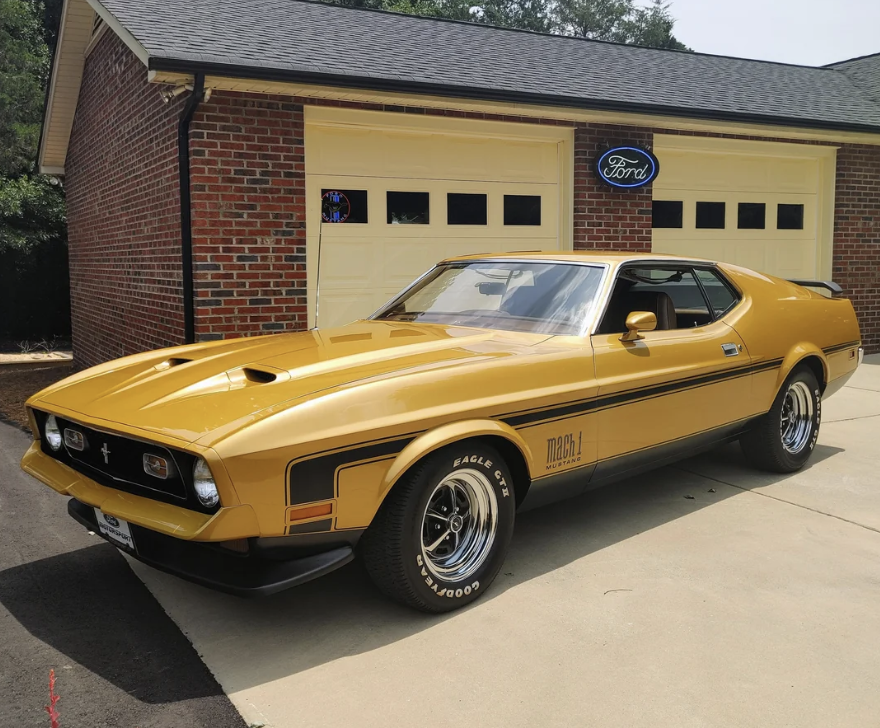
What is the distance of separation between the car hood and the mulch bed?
489 centimetres

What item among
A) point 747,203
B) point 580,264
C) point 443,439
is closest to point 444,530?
point 443,439

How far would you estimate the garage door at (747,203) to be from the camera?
31.9ft

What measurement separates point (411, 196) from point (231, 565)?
18.7 ft

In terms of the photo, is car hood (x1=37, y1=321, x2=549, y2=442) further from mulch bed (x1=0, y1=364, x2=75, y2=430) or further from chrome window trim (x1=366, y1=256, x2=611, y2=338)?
A: mulch bed (x1=0, y1=364, x2=75, y2=430)

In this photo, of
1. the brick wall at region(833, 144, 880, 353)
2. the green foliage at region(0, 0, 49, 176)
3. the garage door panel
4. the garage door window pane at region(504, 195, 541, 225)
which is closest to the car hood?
the garage door panel

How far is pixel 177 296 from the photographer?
7223 millimetres

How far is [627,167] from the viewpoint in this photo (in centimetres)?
902

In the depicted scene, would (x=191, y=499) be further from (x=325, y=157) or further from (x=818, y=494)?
(x=325, y=157)

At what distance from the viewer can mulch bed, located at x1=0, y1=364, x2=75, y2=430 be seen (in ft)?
28.4

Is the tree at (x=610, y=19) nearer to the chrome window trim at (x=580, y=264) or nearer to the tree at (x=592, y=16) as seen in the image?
the tree at (x=592, y=16)

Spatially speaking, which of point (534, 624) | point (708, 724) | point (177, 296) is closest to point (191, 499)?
point (534, 624)

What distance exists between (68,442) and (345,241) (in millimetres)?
4654

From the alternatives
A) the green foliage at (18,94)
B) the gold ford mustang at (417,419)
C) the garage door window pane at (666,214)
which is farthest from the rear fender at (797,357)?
the green foliage at (18,94)

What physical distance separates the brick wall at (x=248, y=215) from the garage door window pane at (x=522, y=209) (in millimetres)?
2386
